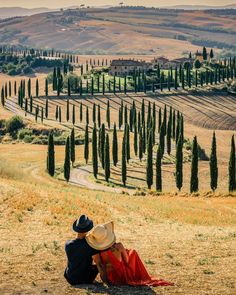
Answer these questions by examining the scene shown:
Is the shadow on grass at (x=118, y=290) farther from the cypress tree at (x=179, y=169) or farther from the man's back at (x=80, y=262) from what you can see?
the cypress tree at (x=179, y=169)

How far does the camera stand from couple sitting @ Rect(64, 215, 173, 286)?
647 inches

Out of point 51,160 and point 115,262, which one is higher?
point 115,262

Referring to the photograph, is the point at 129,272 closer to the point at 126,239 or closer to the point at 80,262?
the point at 80,262

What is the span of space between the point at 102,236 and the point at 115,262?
814mm

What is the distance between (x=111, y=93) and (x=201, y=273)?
503 feet

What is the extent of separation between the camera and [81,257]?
55.3ft

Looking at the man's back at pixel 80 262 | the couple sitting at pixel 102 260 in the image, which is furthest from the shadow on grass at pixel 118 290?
the man's back at pixel 80 262

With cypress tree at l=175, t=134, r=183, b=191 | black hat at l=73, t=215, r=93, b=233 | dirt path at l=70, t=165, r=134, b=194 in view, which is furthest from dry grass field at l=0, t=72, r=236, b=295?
dirt path at l=70, t=165, r=134, b=194

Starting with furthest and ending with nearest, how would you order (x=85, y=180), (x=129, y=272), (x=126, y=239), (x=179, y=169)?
(x=85, y=180) → (x=179, y=169) → (x=126, y=239) → (x=129, y=272)

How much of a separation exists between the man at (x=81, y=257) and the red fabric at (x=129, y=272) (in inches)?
18.6

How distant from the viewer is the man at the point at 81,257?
1678cm

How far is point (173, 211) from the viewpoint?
121ft

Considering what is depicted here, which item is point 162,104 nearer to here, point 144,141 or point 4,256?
point 144,141

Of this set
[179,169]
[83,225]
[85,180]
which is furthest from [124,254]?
[85,180]
